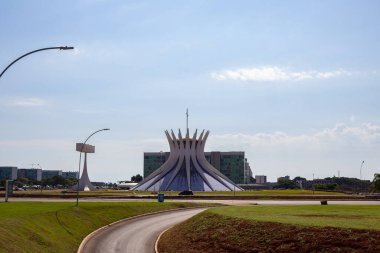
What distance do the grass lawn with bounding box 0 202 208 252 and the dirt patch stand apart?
578 centimetres

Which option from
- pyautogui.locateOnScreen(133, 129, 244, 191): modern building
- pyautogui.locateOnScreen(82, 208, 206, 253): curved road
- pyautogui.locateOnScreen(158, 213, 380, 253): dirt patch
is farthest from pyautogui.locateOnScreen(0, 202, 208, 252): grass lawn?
pyautogui.locateOnScreen(133, 129, 244, 191): modern building

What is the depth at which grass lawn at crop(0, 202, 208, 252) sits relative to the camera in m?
21.7

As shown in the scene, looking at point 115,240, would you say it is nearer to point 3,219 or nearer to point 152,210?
point 3,219

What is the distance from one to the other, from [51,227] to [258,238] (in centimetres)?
1294

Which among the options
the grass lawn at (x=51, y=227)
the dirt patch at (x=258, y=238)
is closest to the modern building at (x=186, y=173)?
the grass lawn at (x=51, y=227)

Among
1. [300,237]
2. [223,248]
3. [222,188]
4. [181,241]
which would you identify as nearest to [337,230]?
[300,237]

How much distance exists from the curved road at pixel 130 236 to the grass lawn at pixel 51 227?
42.6 inches

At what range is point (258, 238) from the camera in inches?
879

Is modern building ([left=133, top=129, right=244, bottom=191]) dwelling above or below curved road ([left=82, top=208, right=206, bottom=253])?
above

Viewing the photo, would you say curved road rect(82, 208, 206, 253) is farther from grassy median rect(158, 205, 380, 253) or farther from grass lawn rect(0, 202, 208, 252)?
grassy median rect(158, 205, 380, 253)

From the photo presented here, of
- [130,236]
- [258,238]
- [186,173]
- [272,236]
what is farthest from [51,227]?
[186,173]

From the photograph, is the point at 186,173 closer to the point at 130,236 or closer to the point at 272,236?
the point at 130,236

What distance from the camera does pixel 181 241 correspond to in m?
26.7

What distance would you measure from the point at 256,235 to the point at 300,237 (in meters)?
2.76
